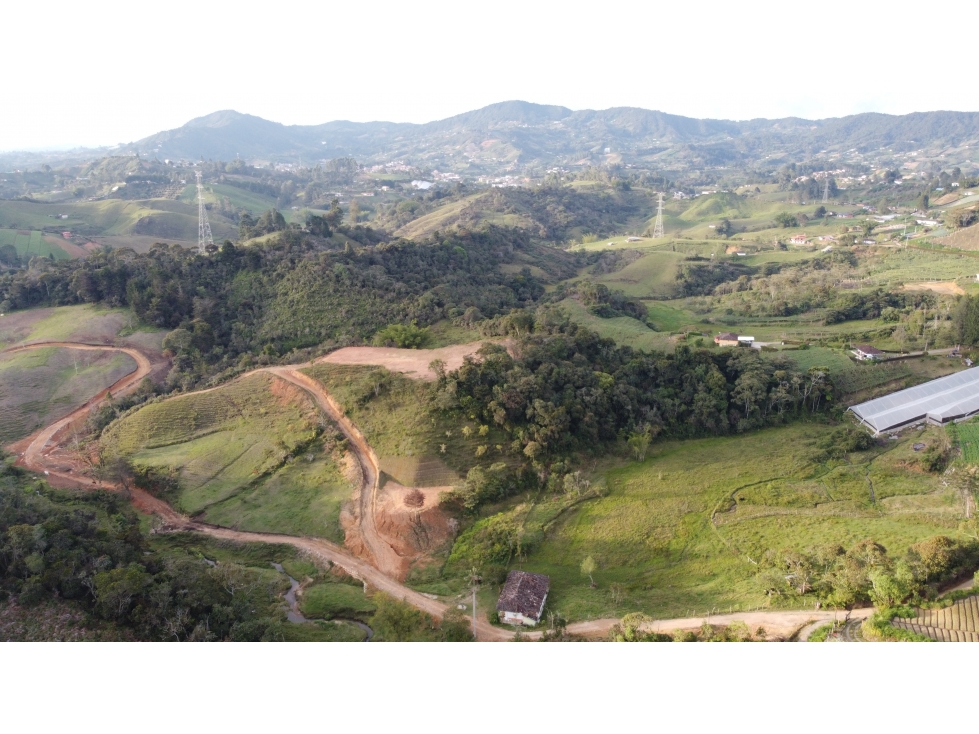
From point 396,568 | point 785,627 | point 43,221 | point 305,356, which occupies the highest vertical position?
point 43,221

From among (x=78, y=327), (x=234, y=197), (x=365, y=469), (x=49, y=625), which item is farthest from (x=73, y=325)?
(x=234, y=197)

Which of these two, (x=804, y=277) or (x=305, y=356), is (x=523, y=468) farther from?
(x=804, y=277)

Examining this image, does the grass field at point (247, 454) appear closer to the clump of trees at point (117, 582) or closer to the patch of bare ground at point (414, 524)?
the patch of bare ground at point (414, 524)

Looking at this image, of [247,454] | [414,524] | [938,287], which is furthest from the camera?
[938,287]

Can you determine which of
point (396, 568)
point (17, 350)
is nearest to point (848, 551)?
point (396, 568)

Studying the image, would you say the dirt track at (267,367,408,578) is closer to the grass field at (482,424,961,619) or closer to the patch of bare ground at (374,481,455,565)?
the patch of bare ground at (374,481,455,565)

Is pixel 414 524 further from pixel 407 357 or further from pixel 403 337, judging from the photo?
pixel 403 337
